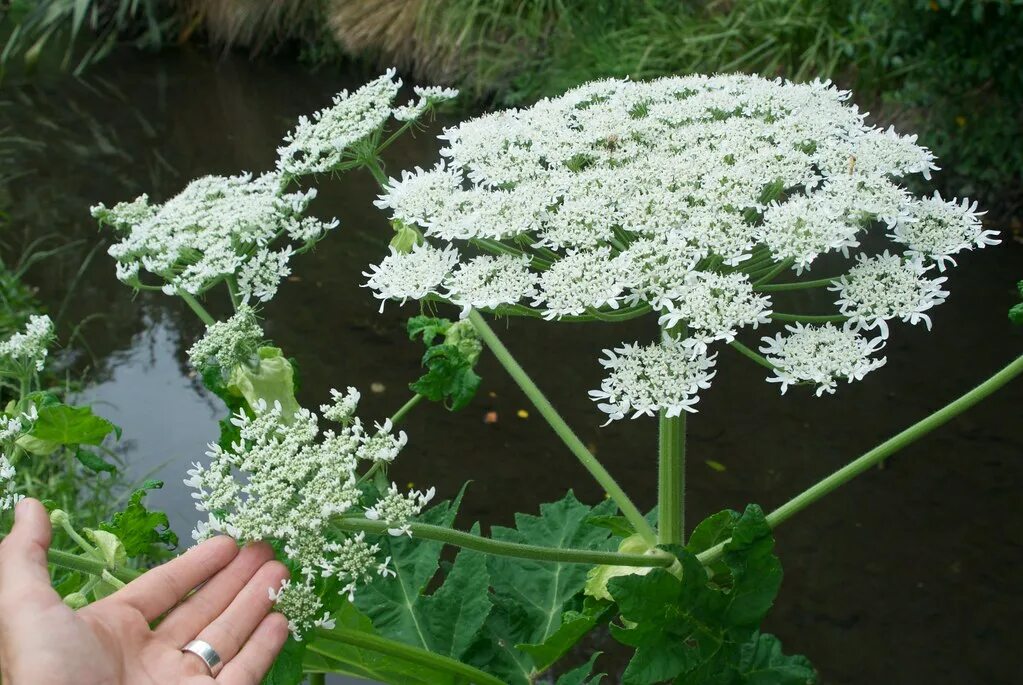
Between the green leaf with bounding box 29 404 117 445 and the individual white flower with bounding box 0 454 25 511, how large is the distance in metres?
0.15

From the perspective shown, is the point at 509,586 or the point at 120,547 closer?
the point at 120,547

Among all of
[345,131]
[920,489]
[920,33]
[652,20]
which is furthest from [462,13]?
[345,131]

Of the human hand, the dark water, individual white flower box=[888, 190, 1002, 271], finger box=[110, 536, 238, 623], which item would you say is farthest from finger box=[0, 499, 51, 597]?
the dark water

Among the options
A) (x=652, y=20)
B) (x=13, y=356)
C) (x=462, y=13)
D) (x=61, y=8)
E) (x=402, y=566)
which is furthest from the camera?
(x=61, y=8)

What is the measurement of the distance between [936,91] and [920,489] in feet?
9.66

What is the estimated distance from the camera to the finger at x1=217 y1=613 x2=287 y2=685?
1.69m

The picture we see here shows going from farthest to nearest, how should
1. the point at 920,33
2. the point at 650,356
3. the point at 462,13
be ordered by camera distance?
the point at 462,13
the point at 920,33
the point at 650,356

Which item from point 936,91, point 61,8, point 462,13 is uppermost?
point 936,91

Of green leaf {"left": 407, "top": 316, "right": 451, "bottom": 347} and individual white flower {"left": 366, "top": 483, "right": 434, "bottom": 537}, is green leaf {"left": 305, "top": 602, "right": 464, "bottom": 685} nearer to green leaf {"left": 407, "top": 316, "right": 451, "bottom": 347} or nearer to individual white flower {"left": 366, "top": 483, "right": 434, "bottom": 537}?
individual white flower {"left": 366, "top": 483, "right": 434, "bottom": 537}

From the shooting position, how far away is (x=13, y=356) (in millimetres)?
2229

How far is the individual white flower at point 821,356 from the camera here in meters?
1.73

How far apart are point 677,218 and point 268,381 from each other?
3.11 feet

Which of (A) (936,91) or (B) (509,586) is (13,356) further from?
(A) (936,91)

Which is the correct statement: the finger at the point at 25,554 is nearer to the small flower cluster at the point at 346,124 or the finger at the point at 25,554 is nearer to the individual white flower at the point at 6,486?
the individual white flower at the point at 6,486
